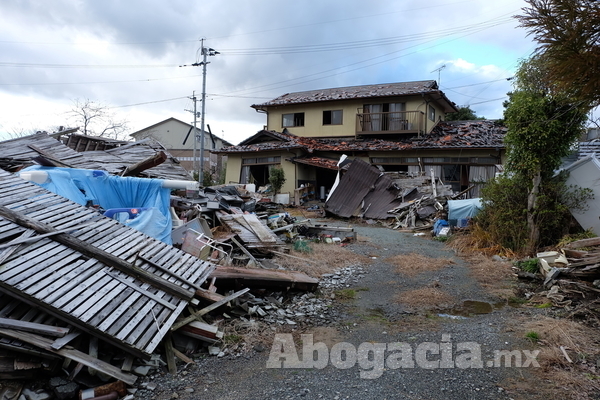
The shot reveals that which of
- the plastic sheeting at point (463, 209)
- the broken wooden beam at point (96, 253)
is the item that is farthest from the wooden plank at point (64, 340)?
the plastic sheeting at point (463, 209)

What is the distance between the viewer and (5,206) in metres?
4.68

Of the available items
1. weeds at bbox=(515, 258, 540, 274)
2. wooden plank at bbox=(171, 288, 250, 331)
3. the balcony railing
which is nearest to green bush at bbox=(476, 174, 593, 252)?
weeds at bbox=(515, 258, 540, 274)

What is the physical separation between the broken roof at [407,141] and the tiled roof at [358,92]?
2246 millimetres

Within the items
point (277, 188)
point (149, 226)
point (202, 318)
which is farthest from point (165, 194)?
point (277, 188)

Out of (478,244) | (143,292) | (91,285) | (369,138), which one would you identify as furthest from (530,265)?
(369,138)

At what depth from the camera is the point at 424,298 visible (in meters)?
6.18

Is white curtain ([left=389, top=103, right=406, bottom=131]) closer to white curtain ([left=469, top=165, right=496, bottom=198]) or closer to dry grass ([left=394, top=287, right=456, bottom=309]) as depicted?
white curtain ([left=469, top=165, right=496, bottom=198])

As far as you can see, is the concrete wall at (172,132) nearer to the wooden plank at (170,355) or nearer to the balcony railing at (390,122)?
the balcony railing at (390,122)

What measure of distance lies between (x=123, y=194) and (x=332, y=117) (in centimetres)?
1598

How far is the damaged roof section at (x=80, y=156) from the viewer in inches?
324

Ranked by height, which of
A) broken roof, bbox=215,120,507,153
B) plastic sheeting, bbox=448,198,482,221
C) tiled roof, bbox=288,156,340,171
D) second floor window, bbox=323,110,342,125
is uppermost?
second floor window, bbox=323,110,342,125

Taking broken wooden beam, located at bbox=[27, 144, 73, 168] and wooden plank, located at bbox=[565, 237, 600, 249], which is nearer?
wooden plank, located at bbox=[565, 237, 600, 249]

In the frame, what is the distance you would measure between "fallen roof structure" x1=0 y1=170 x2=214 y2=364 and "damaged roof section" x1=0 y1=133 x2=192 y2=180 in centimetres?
285

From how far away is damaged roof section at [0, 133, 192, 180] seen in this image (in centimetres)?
822
